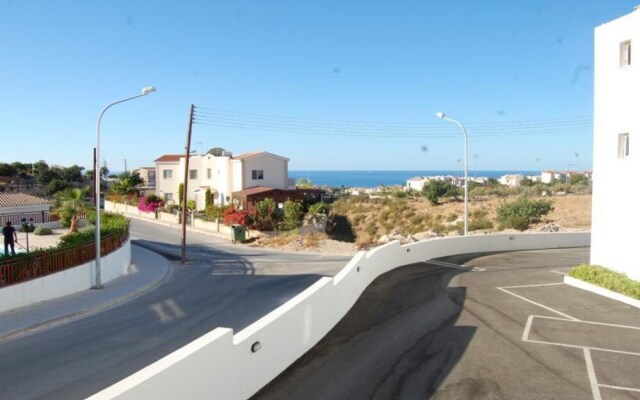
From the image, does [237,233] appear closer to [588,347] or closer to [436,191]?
[588,347]

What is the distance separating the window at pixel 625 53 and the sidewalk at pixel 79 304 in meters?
17.6

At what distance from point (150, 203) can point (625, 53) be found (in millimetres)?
48795

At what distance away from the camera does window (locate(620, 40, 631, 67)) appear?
14.9 metres

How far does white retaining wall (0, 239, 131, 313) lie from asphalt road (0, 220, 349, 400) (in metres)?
2.23

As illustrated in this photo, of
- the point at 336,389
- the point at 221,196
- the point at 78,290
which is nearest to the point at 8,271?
the point at 78,290

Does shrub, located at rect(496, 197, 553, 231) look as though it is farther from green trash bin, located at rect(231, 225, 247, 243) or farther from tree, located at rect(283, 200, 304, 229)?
green trash bin, located at rect(231, 225, 247, 243)

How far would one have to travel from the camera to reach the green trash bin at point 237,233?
121ft

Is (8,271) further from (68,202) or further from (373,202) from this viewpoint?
(373,202)

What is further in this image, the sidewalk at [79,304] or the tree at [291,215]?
the tree at [291,215]

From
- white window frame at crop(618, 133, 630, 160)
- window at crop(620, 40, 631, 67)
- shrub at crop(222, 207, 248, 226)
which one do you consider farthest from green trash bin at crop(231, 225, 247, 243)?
window at crop(620, 40, 631, 67)

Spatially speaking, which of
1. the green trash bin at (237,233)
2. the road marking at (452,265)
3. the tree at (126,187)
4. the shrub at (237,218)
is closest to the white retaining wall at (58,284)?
the road marking at (452,265)

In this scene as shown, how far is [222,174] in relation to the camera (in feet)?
182

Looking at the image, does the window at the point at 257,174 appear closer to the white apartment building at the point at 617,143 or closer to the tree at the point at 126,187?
the tree at the point at 126,187

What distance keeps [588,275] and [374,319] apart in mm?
8096
